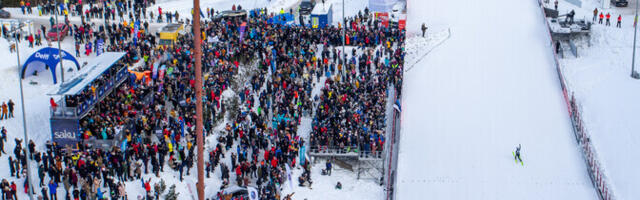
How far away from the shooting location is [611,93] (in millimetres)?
52062

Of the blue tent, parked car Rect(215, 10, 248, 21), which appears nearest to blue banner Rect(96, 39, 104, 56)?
parked car Rect(215, 10, 248, 21)

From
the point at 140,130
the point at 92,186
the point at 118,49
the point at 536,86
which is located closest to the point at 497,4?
the point at 536,86

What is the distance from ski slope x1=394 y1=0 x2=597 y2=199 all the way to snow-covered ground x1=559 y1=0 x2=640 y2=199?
2113 millimetres

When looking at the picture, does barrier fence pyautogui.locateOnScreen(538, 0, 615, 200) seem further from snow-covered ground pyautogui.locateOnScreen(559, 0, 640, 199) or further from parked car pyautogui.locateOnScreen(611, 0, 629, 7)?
parked car pyautogui.locateOnScreen(611, 0, 629, 7)

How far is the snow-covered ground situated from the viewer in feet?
143

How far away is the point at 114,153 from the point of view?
37312 mm

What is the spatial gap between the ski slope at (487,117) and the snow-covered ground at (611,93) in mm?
2113

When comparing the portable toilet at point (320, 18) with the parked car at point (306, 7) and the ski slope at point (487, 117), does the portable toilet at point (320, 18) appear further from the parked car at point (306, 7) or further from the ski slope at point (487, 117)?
the ski slope at point (487, 117)

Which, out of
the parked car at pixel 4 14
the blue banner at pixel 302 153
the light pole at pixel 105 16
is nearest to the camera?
the blue banner at pixel 302 153

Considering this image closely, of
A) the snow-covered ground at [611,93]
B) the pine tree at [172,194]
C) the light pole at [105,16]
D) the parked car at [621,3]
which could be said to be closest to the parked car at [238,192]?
the pine tree at [172,194]

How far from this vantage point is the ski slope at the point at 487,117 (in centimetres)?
3972

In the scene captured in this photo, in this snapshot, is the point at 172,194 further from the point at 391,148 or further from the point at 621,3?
the point at 621,3

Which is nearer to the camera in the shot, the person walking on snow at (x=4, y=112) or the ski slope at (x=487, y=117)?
the ski slope at (x=487, y=117)

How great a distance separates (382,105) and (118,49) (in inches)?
582
